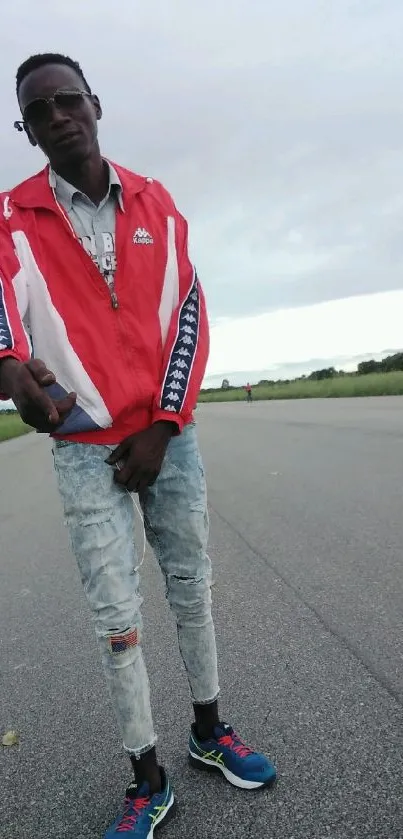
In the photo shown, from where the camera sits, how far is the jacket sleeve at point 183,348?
87.8 inches

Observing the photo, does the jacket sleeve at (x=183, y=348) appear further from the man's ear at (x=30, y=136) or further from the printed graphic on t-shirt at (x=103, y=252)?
the man's ear at (x=30, y=136)

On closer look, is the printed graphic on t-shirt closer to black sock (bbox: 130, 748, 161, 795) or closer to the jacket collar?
the jacket collar

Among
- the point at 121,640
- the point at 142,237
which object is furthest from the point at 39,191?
A: the point at 121,640

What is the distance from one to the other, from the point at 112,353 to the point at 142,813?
143cm

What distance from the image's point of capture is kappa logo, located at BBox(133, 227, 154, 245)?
226 cm

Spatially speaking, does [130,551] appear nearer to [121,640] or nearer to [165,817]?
[121,640]

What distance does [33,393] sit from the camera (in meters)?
1.85

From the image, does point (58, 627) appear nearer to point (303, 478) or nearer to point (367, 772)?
point (367, 772)

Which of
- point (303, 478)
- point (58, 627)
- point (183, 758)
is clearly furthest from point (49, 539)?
point (183, 758)

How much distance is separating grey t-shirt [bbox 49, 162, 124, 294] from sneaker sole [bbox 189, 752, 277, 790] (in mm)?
1669

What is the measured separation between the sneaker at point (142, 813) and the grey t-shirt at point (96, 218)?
1604mm

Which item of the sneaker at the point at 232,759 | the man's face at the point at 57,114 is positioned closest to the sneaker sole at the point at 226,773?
the sneaker at the point at 232,759

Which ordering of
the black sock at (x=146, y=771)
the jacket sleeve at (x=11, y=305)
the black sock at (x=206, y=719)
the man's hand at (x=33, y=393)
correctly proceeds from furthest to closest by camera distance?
the black sock at (x=206, y=719) < the black sock at (x=146, y=771) < the jacket sleeve at (x=11, y=305) < the man's hand at (x=33, y=393)

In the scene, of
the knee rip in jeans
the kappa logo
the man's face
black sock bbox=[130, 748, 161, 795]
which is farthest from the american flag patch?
the man's face
